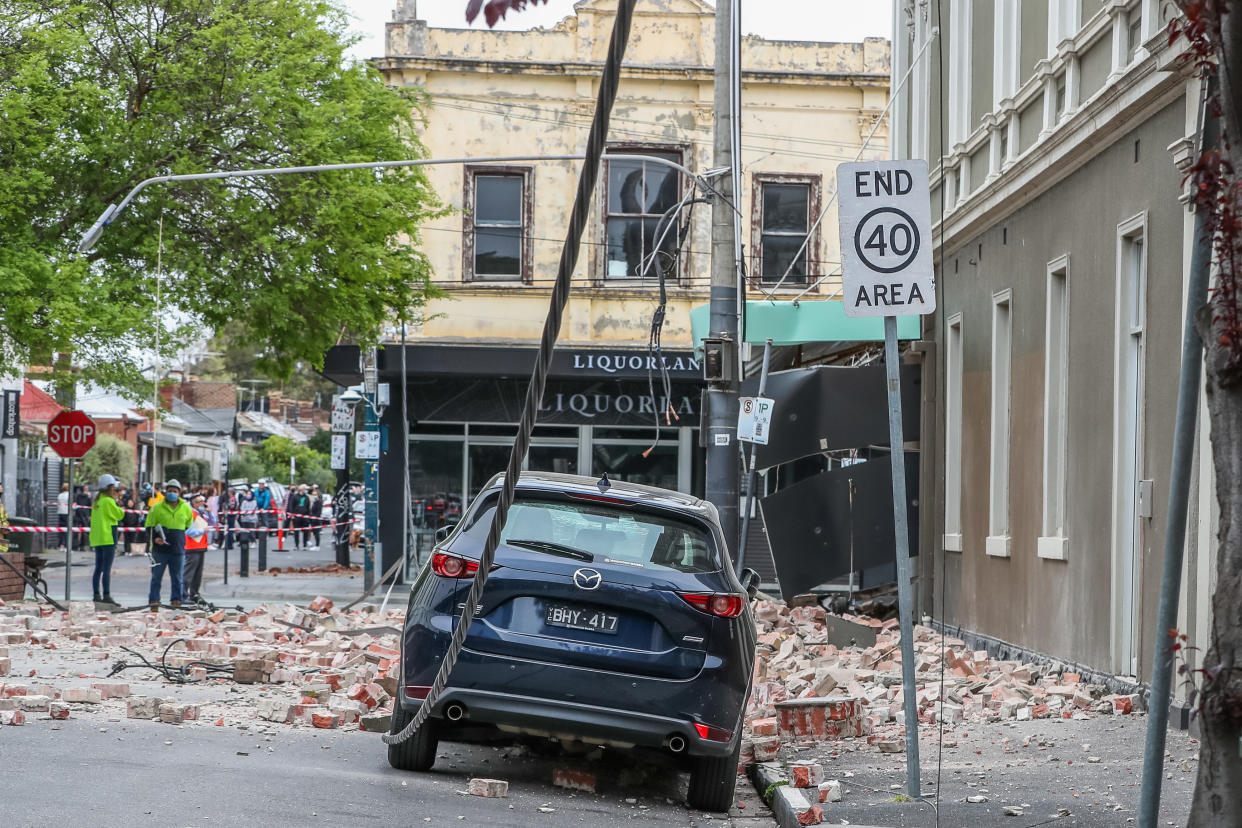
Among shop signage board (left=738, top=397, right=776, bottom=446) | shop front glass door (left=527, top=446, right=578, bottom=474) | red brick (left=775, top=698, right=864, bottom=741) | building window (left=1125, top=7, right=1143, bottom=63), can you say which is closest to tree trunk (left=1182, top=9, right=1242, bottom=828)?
red brick (left=775, top=698, right=864, bottom=741)

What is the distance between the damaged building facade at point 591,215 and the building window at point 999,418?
1228 centimetres

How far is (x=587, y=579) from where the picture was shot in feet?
26.6

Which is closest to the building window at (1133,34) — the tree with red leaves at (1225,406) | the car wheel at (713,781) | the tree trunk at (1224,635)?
the car wheel at (713,781)

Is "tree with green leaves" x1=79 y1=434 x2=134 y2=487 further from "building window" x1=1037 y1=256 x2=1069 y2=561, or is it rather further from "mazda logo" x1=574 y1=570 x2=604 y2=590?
"mazda logo" x1=574 y1=570 x2=604 y2=590

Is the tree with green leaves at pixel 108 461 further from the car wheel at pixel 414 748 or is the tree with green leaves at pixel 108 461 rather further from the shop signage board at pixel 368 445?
the car wheel at pixel 414 748

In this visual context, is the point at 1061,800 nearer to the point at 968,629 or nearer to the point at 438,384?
the point at 968,629

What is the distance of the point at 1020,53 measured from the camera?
1633 cm

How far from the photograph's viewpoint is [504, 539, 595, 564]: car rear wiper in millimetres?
8227

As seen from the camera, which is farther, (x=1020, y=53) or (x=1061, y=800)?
(x=1020, y=53)

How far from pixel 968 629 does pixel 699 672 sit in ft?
34.8

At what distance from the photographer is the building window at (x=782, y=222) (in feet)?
98.7

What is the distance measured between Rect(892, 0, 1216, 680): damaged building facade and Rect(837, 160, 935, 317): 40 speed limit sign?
113 cm

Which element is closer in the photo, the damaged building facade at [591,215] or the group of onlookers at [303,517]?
the damaged building facade at [591,215]

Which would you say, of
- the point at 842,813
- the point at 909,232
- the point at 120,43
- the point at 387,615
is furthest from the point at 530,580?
the point at 120,43
